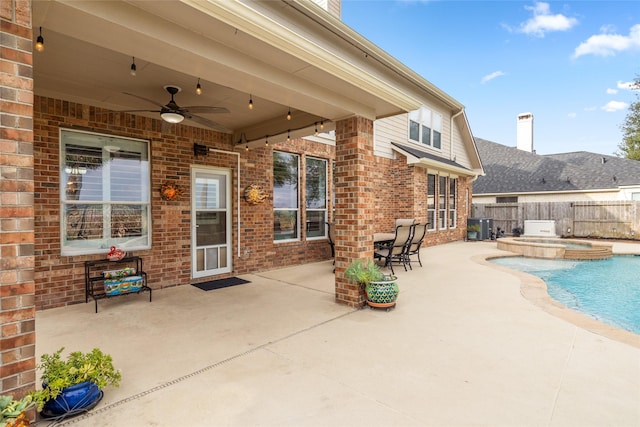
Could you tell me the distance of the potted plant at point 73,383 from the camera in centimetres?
202

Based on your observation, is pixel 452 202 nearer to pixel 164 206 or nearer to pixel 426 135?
pixel 426 135

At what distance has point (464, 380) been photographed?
2482 millimetres

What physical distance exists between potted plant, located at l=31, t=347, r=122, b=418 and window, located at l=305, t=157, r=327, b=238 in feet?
19.8

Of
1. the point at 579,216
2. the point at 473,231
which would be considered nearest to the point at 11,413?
the point at 473,231

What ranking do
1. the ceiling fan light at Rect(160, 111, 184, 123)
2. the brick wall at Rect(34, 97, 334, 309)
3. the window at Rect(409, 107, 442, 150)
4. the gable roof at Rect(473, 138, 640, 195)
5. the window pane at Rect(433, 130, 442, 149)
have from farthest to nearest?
the gable roof at Rect(473, 138, 640, 195), the window pane at Rect(433, 130, 442, 149), the window at Rect(409, 107, 442, 150), the brick wall at Rect(34, 97, 334, 309), the ceiling fan light at Rect(160, 111, 184, 123)

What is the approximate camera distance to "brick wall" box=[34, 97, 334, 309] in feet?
14.2

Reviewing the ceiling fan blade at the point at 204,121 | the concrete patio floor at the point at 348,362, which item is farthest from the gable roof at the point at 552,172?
the ceiling fan blade at the point at 204,121

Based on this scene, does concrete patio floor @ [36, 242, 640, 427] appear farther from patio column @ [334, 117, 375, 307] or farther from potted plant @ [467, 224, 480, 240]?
potted plant @ [467, 224, 480, 240]

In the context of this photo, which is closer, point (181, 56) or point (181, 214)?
point (181, 56)

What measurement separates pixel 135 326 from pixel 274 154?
15.3 ft

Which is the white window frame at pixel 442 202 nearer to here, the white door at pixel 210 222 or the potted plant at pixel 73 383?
the white door at pixel 210 222

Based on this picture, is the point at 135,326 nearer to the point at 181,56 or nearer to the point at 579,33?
the point at 181,56

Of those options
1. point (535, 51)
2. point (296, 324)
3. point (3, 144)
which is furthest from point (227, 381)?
point (535, 51)

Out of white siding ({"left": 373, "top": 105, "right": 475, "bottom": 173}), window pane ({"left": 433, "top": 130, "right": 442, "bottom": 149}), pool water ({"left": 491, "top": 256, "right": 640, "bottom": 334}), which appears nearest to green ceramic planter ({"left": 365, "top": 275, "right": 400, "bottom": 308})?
pool water ({"left": 491, "top": 256, "right": 640, "bottom": 334})
